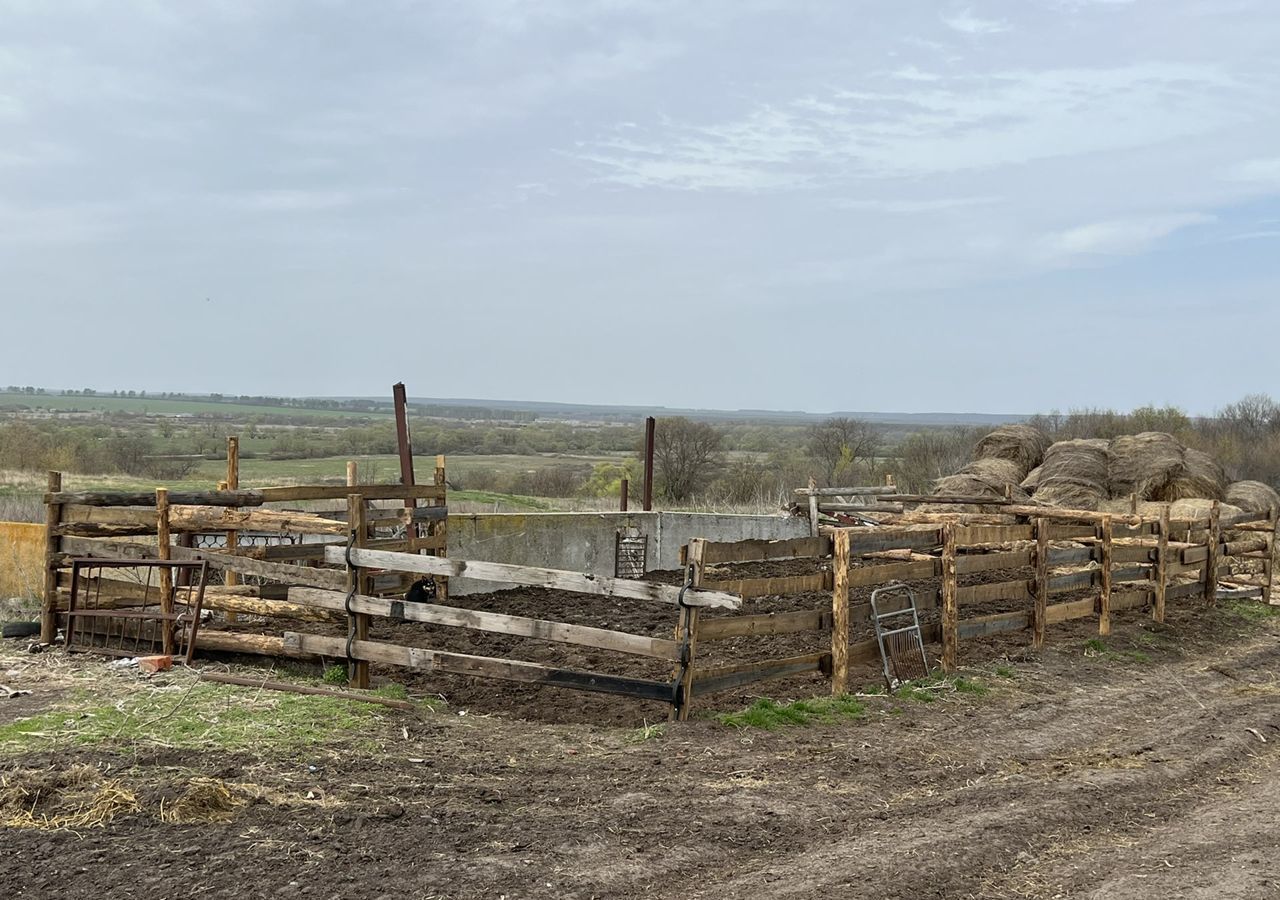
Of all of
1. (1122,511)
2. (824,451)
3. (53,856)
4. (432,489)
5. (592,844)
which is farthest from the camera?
(824,451)

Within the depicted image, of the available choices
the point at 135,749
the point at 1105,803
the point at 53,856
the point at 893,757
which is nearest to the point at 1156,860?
the point at 1105,803

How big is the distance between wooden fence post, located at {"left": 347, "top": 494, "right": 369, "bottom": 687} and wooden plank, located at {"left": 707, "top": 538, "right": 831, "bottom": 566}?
9.03 ft

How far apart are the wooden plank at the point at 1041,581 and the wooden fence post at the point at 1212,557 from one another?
4.66 metres

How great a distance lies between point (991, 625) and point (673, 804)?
5762mm

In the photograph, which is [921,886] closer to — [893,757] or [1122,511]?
[893,757]

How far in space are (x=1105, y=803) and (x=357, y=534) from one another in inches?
222

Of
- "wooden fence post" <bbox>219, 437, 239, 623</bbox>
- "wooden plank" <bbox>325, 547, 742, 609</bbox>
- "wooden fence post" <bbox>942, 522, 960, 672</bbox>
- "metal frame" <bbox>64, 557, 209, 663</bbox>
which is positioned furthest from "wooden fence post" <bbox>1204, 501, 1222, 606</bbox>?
"metal frame" <bbox>64, 557, 209, 663</bbox>

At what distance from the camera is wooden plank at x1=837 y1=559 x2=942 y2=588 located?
30.1 feet

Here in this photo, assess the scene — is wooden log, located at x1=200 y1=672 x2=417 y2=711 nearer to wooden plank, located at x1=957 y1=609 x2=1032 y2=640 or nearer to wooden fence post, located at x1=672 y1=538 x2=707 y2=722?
wooden fence post, located at x1=672 y1=538 x2=707 y2=722

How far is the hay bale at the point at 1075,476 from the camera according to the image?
22594 mm

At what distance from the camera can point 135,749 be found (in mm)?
6844

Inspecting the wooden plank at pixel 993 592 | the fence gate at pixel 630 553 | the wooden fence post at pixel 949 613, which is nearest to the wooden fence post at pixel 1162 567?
the wooden plank at pixel 993 592

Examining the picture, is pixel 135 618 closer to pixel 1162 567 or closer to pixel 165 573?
pixel 165 573

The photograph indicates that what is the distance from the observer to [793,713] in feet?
27.7
